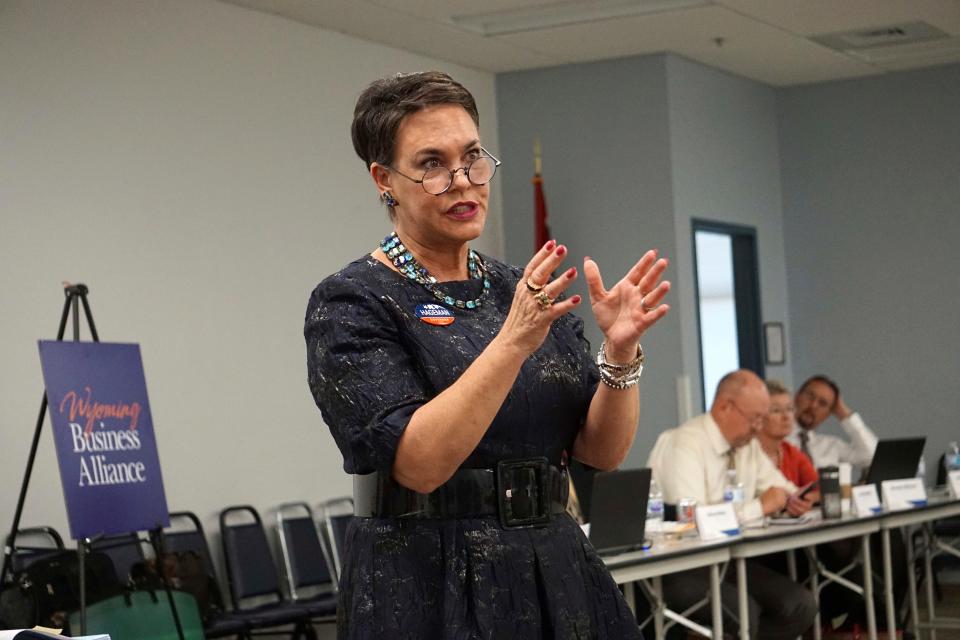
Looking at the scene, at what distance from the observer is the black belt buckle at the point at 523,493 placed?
173 cm

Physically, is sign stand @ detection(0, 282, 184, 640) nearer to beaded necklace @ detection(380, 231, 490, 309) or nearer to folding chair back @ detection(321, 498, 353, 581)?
folding chair back @ detection(321, 498, 353, 581)

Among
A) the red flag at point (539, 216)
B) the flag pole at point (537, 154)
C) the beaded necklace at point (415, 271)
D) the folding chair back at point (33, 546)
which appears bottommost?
the folding chair back at point (33, 546)

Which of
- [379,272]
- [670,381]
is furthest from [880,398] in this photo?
[379,272]

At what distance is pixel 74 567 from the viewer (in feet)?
17.9

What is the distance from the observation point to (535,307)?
5.20 ft

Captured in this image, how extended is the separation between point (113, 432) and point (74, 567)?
23.9 inches

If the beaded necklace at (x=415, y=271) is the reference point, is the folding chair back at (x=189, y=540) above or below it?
below

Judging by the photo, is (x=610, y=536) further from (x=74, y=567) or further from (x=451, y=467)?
(x=451, y=467)


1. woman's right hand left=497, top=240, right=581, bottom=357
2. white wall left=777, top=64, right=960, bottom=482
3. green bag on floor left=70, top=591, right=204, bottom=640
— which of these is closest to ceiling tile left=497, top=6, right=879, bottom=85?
white wall left=777, top=64, right=960, bottom=482

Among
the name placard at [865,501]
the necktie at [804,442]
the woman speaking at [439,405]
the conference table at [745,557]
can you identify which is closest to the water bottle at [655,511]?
the conference table at [745,557]

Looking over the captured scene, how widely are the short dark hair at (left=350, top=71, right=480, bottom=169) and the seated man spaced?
4.27 m

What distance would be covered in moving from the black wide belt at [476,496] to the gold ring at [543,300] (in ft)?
0.81

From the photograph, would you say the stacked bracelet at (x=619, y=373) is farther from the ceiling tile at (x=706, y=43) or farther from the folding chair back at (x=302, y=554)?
the ceiling tile at (x=706, y=43)

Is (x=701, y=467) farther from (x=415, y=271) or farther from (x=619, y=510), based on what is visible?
(x=415, y=271)
